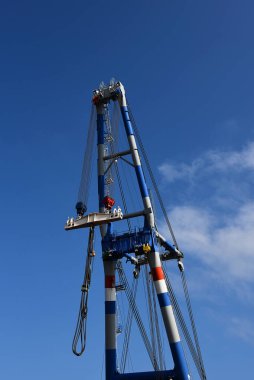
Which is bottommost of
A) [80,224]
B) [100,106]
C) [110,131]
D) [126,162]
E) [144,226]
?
[80,224]

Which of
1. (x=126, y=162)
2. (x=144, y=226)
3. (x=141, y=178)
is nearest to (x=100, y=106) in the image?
(x=126, y=162)

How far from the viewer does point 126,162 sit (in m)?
42.7

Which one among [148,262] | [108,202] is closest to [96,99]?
[108,202]

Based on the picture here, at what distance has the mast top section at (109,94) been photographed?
45.6 metres

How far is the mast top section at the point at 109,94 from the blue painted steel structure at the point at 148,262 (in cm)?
172

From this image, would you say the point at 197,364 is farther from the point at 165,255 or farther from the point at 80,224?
the point at 80,224

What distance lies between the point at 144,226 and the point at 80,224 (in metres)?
6.94

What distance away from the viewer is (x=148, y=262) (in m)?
37.4

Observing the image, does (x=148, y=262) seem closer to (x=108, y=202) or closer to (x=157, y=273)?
(x=157, y=273)

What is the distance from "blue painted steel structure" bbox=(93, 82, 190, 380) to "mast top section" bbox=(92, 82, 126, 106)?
5.65ft

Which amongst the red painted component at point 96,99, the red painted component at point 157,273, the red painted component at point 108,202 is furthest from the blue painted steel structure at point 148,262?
the red painted component at point 96,99

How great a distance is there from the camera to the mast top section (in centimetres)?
4559

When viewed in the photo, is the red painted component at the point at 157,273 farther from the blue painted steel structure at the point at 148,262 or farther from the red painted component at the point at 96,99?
the red painted component at the point at 96,99

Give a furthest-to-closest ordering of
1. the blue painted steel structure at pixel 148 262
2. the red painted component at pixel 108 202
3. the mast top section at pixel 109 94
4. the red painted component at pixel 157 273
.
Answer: the mast top section at pixel 109 94 < the red painted component at pixel 108 202 < the red painted component at pixel 157 273 < the blue painted steel structure at pixel 148 262
